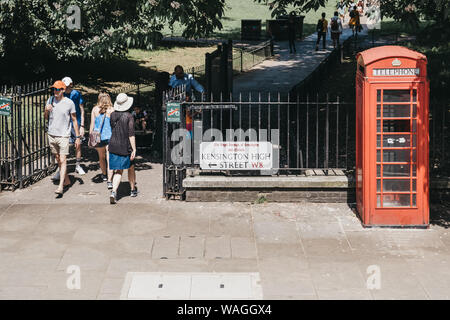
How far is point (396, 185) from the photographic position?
10656mm

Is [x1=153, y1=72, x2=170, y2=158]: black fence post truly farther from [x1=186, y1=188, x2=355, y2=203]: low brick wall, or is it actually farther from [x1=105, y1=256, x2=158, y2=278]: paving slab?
[x1=105, y1=256, x2=158, y2=278]: paving slab

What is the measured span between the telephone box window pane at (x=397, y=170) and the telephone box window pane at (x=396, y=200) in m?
0.30

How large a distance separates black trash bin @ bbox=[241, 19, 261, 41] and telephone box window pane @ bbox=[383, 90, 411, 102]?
957 inches

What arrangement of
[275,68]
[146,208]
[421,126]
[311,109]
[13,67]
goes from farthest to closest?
[275,68] → [13,67] → [311,109] → [146,208] → [421,126]

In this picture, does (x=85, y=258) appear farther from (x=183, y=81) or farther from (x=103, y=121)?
(x=183, y=81)

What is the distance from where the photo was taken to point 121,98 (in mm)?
11617

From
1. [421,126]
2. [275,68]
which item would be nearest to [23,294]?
[421,126]

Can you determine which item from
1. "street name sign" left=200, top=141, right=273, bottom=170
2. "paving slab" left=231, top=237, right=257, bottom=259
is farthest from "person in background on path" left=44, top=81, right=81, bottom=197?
"paving slab" left=231, top=237, right=257, bottom=259

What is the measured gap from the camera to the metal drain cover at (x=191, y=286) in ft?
26.9

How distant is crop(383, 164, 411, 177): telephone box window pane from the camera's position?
10.6 metres

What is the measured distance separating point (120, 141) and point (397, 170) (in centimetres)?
417

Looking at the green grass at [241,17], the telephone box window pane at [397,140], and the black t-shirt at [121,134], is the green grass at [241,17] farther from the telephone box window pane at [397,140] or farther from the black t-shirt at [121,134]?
the telephone box window pane at [397,140]

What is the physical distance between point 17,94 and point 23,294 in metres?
4.83
